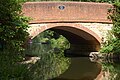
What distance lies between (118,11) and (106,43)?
231cm

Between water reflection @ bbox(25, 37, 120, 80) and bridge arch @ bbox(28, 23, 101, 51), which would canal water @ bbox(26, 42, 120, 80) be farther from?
bridge arch @ bbox(28, 23, 101, 51)

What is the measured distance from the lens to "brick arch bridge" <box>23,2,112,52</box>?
63.5 ft

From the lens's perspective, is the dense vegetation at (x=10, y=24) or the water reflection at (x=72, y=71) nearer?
the water reflection at (x=72, y=71)

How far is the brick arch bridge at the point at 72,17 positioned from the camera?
762 inches

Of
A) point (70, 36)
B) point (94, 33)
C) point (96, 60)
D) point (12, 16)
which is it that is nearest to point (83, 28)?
point (94, 33)

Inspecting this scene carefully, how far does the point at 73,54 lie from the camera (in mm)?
26531

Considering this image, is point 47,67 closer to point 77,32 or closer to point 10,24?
point 10,24

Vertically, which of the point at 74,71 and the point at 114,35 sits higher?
the point at 114,35

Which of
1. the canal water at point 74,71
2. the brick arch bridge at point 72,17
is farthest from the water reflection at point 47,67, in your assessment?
the brick arch bridge at point 72,17

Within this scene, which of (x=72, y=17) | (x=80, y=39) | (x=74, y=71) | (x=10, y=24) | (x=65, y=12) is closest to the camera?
(x=10, y=24)

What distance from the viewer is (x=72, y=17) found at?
67.7 feet

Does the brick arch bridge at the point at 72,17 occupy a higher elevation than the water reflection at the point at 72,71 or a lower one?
higher

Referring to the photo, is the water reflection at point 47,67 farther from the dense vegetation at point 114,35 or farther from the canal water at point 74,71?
the dense vegetation at point 114,35

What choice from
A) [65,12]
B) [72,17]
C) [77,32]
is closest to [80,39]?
[77,32]
